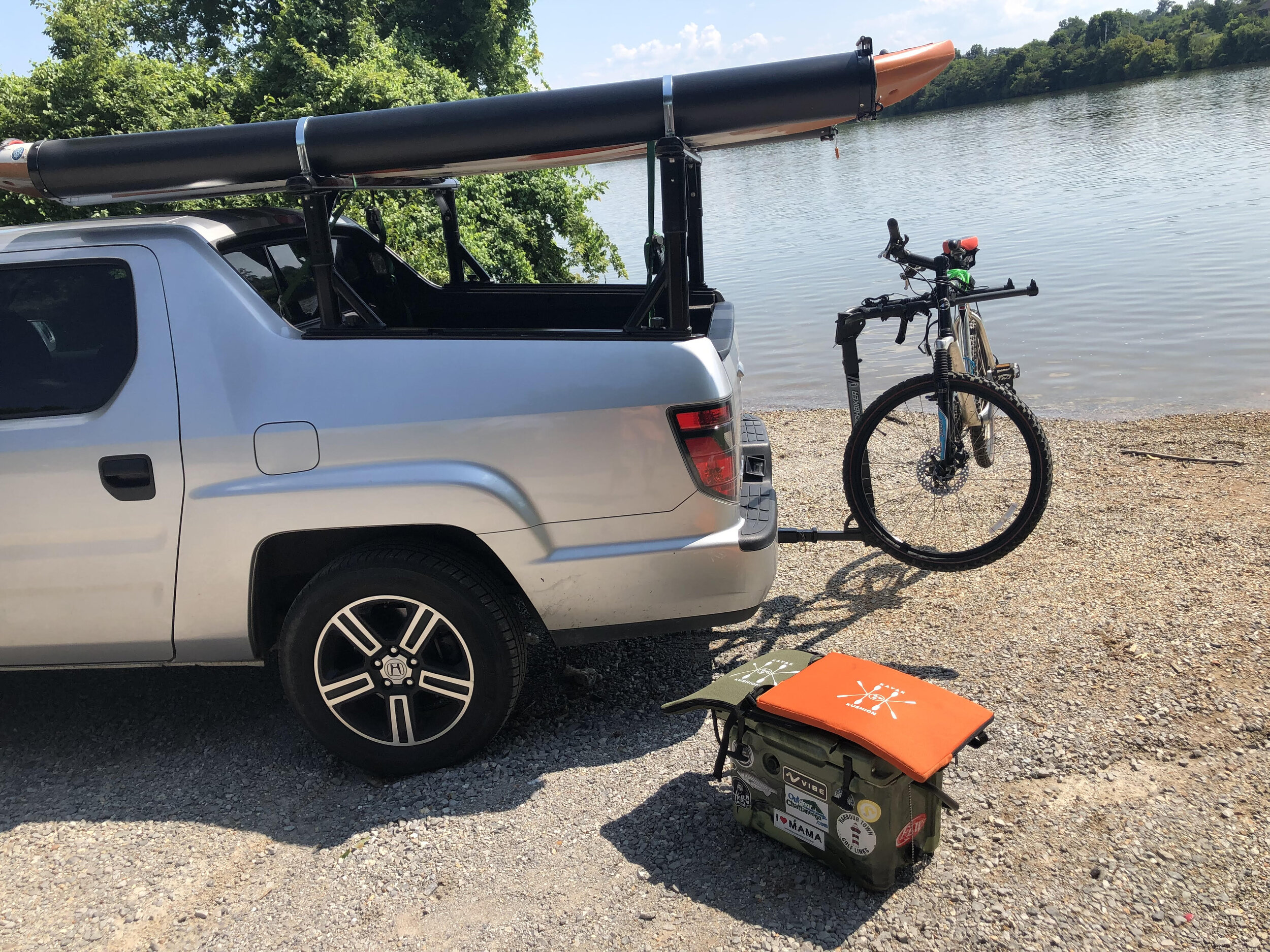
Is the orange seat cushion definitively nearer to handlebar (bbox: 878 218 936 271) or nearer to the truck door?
the truck door

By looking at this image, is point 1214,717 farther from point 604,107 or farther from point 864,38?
point 604,107

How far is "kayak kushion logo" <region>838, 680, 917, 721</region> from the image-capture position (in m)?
2.76

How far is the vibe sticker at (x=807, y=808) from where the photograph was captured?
2727 millimetres

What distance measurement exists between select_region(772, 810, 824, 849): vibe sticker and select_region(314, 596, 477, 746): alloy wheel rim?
111 cm

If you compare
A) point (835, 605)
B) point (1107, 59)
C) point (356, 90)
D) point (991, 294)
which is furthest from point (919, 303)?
point (1107, 59)

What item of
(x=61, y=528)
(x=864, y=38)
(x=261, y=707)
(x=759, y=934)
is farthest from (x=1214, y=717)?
(x=61, y=528)

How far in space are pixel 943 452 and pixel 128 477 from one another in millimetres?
3430

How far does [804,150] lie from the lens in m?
61.3

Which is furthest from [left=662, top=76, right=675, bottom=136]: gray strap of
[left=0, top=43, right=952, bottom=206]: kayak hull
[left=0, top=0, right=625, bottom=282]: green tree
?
[left=0, top=0, right=625, bottom=282]: green tree

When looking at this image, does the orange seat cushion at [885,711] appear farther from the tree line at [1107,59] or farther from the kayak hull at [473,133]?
the tree line at [1107,59]

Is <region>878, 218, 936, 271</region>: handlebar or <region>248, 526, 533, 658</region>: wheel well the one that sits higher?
<region>878, 218, 936, 271</region>: handlebar

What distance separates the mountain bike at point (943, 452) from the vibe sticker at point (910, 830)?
1.95 m

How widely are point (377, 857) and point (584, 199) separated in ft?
39.7

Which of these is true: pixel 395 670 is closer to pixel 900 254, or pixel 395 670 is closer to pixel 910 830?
pixel 910 830
